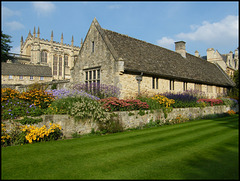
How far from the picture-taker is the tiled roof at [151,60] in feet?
51.7

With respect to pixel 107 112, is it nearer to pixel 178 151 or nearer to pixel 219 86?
pixel 178 151

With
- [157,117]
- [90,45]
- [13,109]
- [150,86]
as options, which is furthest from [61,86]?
[13,109]

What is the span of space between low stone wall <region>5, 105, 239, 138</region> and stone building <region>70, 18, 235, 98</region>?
3.12 meters

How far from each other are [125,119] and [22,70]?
4258 cm

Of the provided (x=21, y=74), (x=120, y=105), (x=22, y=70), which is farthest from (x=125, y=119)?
(x=22, y=70)

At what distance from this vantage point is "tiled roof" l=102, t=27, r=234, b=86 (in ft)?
51.7

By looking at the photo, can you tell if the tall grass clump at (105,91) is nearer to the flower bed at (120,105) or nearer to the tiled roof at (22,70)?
the flower bed at (120,105)

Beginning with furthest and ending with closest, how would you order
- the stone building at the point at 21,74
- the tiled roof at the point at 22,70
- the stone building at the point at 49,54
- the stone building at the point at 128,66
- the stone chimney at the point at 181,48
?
1. the stone building at the point at 49,54
2. the tiled roof at the point at 22,70
3. the stone building at the point at 21,74
4. the stone chimney at the point at 181,48
5. the stone building at the point at 128,66

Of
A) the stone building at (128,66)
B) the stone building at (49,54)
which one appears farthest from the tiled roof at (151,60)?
the stone building at (49,54)

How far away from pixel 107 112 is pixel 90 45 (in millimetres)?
8972

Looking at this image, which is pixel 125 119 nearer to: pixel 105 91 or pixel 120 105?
pixel 120 105

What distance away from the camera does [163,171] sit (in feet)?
13.4

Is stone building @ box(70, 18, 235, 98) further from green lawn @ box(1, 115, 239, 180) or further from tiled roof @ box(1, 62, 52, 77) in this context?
tiled roof @ box(1, 62, 52, 77)

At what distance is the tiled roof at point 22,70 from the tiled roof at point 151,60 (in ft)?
114
